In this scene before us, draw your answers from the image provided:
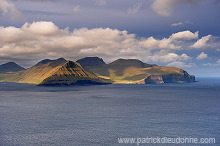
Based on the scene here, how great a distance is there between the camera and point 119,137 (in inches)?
3816

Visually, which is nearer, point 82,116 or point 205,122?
point 205,122

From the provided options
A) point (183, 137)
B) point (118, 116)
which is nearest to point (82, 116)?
point (118, 116)

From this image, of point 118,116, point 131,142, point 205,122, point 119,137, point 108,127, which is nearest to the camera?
point 131,142

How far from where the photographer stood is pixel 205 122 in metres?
123

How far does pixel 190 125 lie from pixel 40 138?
253 ft

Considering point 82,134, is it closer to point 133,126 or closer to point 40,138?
point 40,138

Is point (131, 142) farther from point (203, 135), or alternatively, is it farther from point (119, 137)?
point (203, 135)

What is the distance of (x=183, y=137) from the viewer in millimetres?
97750

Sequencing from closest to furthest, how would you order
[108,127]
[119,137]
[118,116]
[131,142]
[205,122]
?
[131,142] → [119,137] → [108,127] → [205,122] → [118,116]

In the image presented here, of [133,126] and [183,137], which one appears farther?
[133,126]

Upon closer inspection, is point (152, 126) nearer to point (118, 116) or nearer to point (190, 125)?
point (190, 125)

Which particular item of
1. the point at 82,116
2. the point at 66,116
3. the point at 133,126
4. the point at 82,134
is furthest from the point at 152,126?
the point at 66,116

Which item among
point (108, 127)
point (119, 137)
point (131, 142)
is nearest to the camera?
point (131, 142)

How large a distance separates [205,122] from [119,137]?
5653cm
